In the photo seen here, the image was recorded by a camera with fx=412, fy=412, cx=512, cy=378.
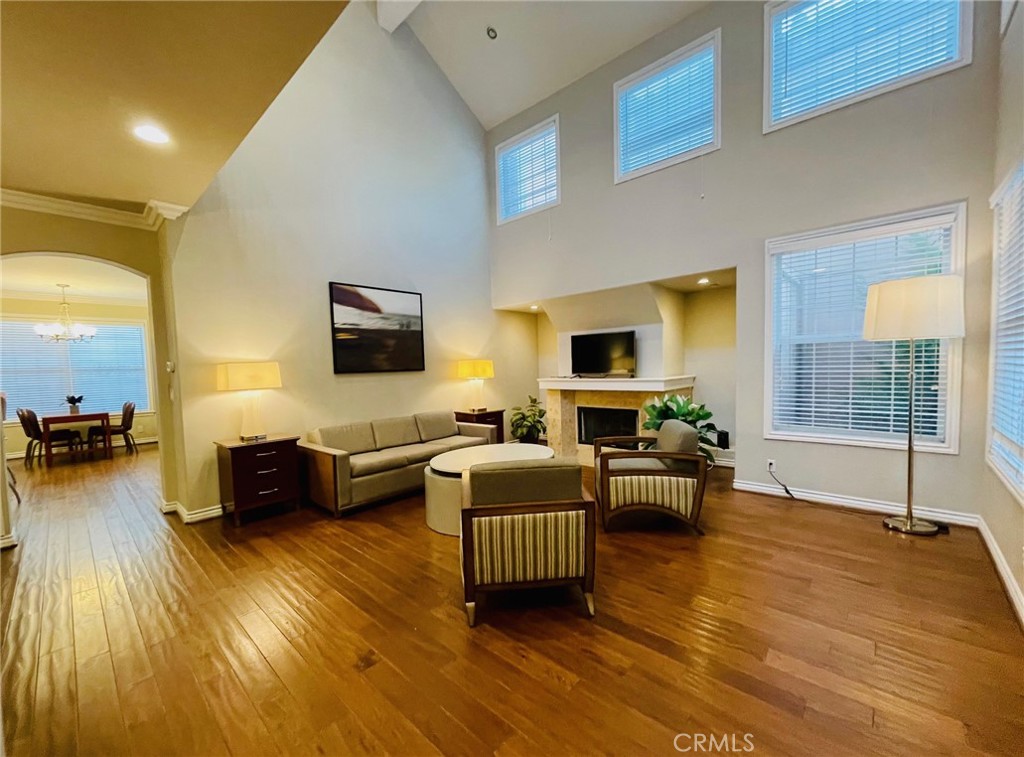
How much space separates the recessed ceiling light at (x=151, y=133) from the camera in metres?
2.35

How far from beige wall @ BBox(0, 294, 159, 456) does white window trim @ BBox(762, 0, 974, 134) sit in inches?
331

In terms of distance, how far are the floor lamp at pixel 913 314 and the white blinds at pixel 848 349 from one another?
38 centimetres

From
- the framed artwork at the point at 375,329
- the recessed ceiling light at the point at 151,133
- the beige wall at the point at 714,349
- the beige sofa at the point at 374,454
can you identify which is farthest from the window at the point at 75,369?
the beige wall at the point at 714,349

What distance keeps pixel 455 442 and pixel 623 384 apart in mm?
2181

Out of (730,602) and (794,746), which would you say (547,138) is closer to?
(730,602)

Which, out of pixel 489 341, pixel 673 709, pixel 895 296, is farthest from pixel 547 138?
pixel 673 709

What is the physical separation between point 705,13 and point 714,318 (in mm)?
3151

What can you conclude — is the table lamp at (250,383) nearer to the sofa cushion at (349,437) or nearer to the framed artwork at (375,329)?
the sofa cushion at (349,437)

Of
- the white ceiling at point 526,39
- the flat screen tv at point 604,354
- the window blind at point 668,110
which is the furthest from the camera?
the flat screen tv at point 604,354

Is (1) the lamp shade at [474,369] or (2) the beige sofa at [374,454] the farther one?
(1) the lamp shade at [474,369]

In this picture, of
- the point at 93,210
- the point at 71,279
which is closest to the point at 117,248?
the point at 93,210

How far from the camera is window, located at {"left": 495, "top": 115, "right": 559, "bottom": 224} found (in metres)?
5.57

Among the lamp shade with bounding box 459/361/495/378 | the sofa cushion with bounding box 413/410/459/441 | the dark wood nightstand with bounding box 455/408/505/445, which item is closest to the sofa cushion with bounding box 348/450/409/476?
the sofa cushion with bounding box 413/410/459/441

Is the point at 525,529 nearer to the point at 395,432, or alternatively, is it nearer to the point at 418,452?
the point at 418,452
